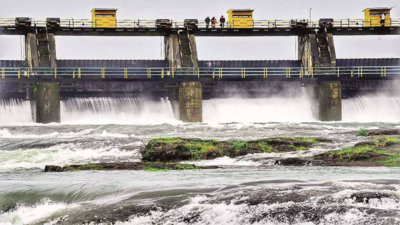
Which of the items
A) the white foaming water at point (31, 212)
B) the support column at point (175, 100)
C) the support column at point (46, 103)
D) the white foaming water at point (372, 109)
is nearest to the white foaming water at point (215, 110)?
the white foaming water at point (372, 109)

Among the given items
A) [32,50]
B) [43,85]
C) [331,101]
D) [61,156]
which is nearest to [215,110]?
[331,101]

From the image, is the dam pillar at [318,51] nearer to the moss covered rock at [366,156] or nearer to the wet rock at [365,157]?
the moss covered rock at [366,156]

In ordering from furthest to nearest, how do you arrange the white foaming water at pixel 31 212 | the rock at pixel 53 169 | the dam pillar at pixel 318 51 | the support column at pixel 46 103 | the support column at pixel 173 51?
the dam pillar at pixel 318 51 < the support column at pixel 173 51 < the support column at pixel 46 103 < the rock at pixel 53 169 < the white foaming water at pixel 31 212

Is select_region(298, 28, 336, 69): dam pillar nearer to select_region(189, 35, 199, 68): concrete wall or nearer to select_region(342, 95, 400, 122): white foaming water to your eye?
select_region(342, 95, 400, 122): white foaming water

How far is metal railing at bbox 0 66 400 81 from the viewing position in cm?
5060

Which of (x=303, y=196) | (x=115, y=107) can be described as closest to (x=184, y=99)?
(x=115, y=107)

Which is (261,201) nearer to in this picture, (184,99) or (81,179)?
(81,179)

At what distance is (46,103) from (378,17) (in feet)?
93.4

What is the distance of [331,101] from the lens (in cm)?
5281

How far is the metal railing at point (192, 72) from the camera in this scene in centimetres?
Result: 5060

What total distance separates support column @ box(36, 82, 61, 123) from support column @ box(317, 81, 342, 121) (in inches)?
777

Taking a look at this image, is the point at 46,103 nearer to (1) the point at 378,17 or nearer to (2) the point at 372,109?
(2) the point at 372,109

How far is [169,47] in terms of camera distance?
5488cm

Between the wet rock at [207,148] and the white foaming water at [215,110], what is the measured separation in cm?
2703
